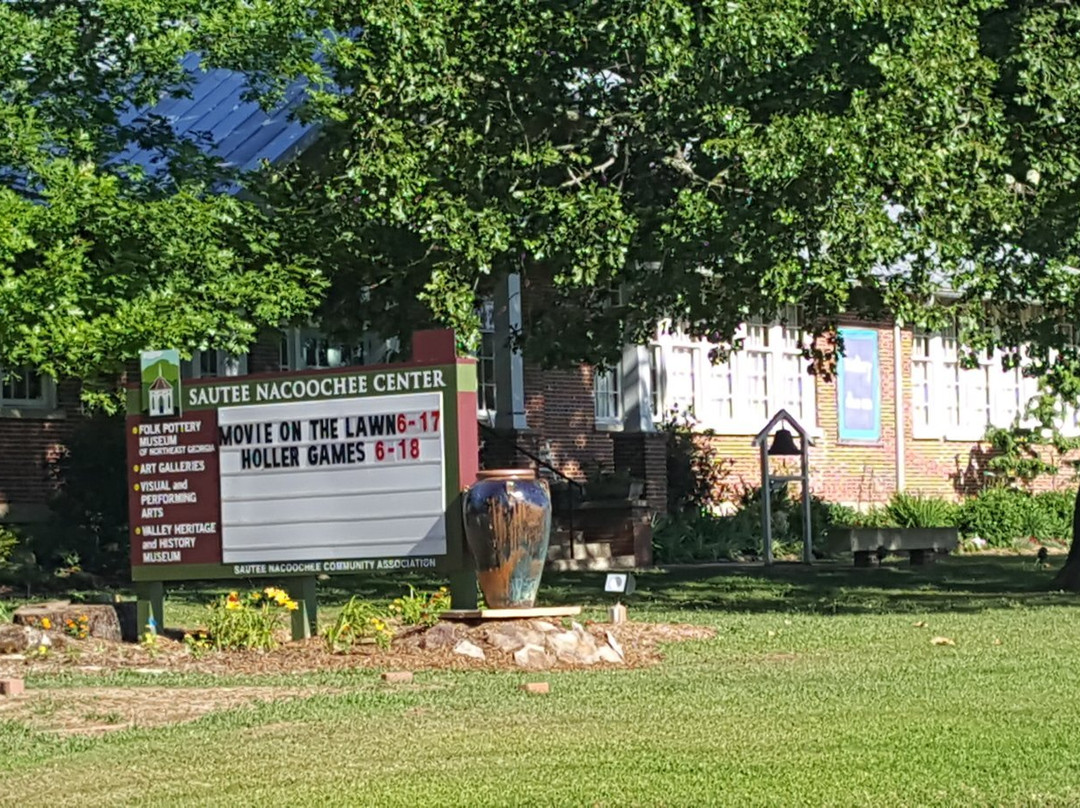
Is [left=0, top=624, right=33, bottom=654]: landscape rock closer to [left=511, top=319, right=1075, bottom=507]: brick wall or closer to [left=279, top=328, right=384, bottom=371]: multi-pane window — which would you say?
[left=279, top=328, right=384, bottom=371]: multi-pane window

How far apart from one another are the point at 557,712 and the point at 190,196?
819 centimetres

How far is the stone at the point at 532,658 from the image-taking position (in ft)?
46.7

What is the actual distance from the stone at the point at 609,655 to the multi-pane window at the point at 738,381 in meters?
18.1

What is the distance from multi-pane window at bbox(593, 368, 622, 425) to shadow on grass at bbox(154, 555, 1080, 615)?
470cm

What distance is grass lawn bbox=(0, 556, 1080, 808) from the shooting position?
879 cm

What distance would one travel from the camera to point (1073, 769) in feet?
29.7

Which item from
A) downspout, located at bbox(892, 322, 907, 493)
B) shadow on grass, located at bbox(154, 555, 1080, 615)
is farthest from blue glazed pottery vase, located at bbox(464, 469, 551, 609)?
downspout, located at bbox(892, 322, 907, 493)

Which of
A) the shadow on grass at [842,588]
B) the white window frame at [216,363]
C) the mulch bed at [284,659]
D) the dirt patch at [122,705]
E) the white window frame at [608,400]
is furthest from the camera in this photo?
the white window frame at [608,400]

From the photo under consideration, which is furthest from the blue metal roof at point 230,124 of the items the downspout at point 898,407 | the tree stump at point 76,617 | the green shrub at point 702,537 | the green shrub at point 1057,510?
the green shrub at point 1057,510

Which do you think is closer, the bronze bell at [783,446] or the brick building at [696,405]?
the brick building at [696,405]

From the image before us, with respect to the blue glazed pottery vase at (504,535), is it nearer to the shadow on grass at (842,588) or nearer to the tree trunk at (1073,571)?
the shadow on grass at (842,588)

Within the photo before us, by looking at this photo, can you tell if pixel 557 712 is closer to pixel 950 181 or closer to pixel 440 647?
pixel 440 647

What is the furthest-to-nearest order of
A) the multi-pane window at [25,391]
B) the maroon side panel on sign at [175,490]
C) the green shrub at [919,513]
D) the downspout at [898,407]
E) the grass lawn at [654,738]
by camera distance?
the downspout at [898,407], the green shrub at [919,513], the multi-pane window at [25,391], the maroon side panel on sign at [175,490], the grass lawn at [654,738]

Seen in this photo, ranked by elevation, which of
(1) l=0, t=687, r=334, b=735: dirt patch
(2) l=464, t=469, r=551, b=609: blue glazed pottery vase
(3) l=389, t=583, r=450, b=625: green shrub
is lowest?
(1) l=0, t=687, r=334, b=735: dirt patch
